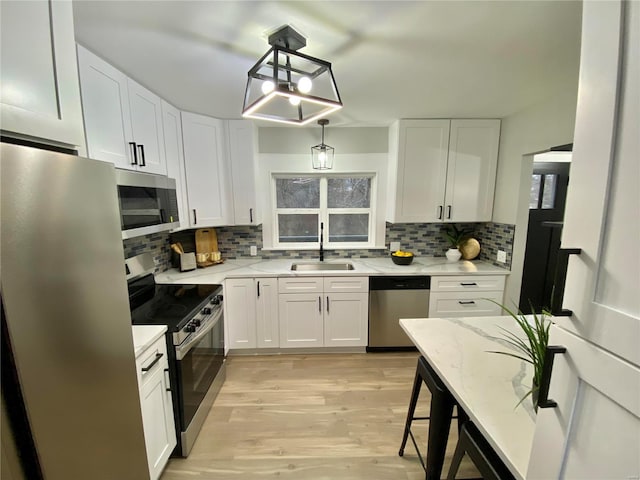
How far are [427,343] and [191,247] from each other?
103 inches

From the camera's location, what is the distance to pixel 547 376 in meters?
0.55

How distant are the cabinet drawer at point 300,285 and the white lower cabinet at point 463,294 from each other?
1.15m

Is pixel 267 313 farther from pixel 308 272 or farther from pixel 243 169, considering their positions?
pixel 243 169

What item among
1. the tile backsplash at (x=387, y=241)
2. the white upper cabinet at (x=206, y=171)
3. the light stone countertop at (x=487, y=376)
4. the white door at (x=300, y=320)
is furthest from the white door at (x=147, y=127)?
the light stone countertop at (x=487, y=376)

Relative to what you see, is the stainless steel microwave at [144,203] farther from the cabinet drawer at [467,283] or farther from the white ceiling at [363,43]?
the cabinet drawer at [467,283]

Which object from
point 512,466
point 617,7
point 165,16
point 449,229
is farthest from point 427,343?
point 449,229

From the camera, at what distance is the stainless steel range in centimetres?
153

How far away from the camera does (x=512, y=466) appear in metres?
0.74

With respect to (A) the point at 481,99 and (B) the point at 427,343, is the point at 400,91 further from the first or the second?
(B) the point at 427,343

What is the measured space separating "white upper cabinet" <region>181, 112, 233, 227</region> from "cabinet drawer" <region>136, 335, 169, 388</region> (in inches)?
52.5

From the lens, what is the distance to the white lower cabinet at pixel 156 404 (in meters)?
1.26

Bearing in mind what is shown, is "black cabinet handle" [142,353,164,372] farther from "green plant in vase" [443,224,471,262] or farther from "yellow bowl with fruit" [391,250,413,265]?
"green plant in vase" [443,224,471,262]

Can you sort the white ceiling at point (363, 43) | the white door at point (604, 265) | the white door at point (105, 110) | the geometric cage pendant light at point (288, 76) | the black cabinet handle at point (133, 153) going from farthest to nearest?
the black cabinet handle at point (133, 153) → the white door at point (105, 110) → the geometric cage pendant light at point (288, 76) → the white ceiling at point (363, 43) → the white door at point (604, 265)

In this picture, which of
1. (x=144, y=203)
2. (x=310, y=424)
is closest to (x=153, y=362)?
(x=144, y=203)
